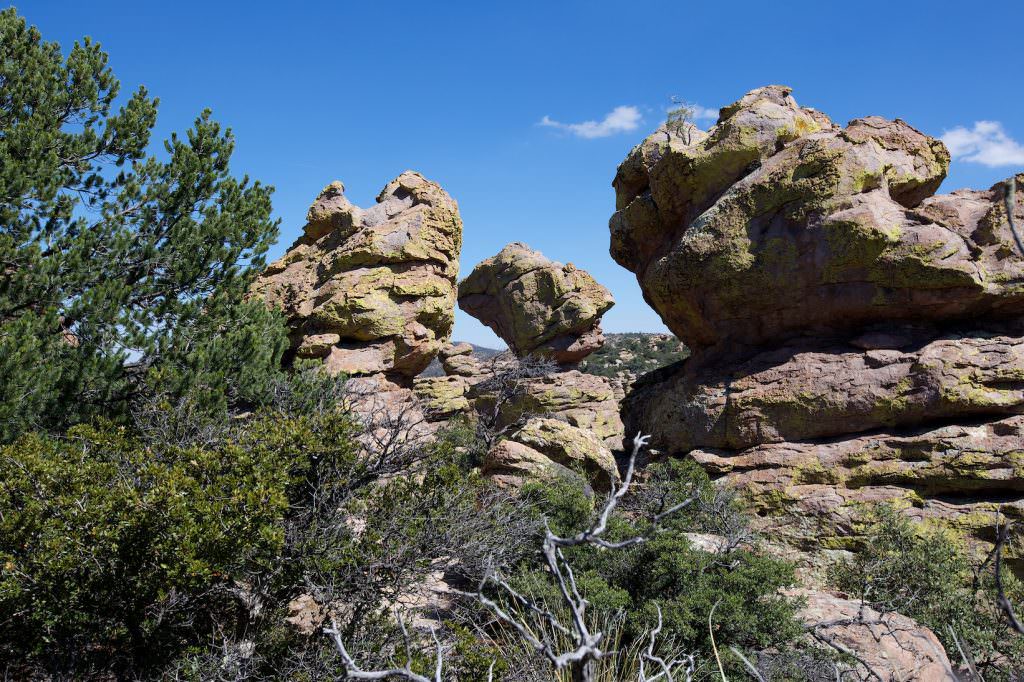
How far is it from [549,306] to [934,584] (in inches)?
667

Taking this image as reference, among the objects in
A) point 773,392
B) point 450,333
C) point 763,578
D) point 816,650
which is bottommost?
point 816,650

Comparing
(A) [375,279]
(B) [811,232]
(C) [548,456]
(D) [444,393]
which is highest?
(A) [375,279]

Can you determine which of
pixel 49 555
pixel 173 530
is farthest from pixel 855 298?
pixel 49 555

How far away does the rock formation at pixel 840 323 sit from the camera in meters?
12.1

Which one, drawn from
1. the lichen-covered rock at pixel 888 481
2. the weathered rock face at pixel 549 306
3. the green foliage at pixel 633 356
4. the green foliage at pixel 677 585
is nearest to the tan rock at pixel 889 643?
the green foliage at pixel 677 585

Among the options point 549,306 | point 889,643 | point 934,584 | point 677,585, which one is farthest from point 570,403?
point 889,643

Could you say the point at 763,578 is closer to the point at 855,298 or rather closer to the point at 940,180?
the point at 855,298

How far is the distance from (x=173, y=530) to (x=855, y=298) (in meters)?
12.8

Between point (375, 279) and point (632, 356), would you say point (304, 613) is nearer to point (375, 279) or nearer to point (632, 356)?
point (375, 279)

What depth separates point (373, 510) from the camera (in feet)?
25.2

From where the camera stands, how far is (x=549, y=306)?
81.8 ft

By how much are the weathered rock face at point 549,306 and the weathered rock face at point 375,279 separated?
518cm

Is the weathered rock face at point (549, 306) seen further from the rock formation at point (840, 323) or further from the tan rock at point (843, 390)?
the tan rock at point (843, 390)

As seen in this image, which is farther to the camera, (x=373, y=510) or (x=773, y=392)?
(x=773, y=392)
